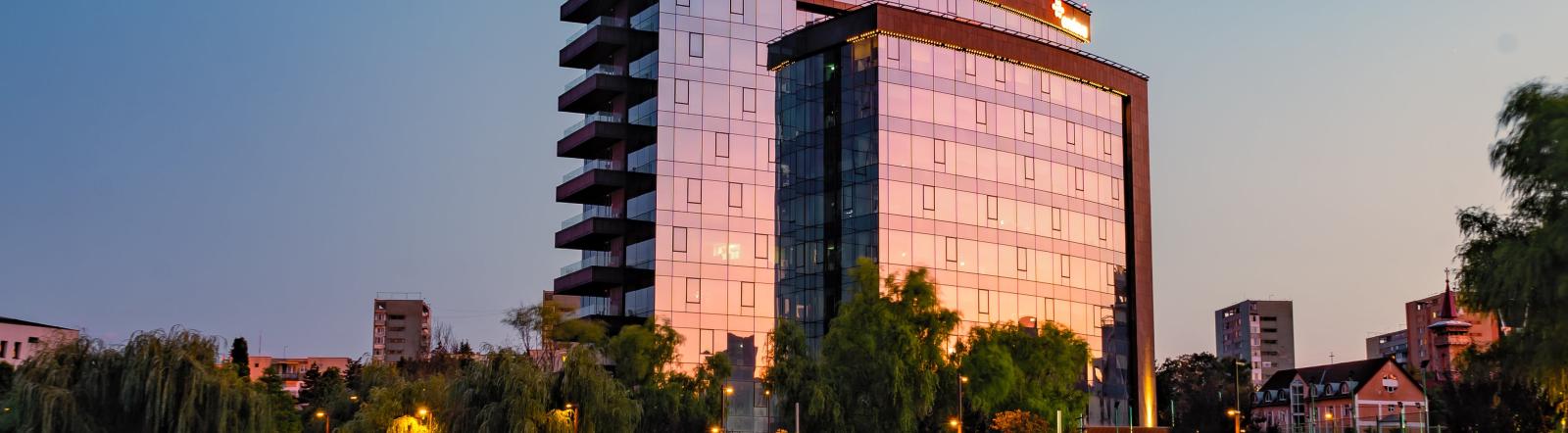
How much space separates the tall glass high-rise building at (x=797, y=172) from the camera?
8850 centimetres

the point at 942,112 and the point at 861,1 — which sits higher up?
the point at 861,1

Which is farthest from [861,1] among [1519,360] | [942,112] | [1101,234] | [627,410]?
[1519,360]

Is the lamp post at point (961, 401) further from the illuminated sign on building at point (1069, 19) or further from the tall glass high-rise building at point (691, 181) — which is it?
the illuminated sign on building at point (1069, 19)

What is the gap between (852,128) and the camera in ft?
294

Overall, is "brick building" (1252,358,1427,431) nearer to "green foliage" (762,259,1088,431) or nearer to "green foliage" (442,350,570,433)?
"green foliage" (762,259,1088,431)

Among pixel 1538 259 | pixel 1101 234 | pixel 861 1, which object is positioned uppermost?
pixel 861 1

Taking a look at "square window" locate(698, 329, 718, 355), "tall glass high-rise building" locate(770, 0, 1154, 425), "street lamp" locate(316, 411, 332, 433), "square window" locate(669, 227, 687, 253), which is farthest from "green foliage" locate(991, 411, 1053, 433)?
"street lamp" locate(316, 411, 332, 433)

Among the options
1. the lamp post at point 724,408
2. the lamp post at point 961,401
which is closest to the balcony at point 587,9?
the lamp post at point 724,408

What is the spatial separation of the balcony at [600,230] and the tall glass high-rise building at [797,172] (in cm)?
13

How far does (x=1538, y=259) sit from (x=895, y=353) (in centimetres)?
3191

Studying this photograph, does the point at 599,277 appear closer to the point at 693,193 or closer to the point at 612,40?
the point at 693,193

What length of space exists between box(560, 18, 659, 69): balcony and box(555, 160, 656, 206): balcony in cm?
678

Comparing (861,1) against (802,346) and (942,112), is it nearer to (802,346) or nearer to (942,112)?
(942,112)

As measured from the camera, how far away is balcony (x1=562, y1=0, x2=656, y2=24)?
96750 mm
